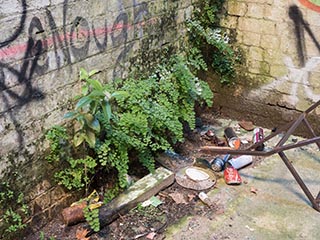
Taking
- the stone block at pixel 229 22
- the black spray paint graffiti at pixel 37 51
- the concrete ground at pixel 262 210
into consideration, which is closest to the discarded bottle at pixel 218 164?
the concrete ground at pixel 262 210

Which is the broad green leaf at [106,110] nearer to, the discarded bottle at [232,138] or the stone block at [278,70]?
the discarded bottle at [232,138]

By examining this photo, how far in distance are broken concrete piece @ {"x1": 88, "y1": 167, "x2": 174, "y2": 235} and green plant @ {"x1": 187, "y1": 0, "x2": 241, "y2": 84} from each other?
145 cm

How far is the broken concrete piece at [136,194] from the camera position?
3260 millimetres

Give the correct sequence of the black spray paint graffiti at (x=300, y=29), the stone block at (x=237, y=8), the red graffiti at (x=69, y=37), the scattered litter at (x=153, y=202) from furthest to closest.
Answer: the stone block at (x=237, y=8) < the black spray paint graffiti at (x=300, y=29) < the scattered litter at (x=153, y=202) < the red graffiti at (x=69, y=37)

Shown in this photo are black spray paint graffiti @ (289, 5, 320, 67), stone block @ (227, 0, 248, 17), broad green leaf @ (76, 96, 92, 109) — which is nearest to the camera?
broad green leaf @ (76, 96, 92, 109)

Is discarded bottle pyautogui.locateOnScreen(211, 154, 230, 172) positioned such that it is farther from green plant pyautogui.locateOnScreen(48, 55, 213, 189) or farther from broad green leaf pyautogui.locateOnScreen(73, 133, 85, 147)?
broad green leaf pyautogui.locateOnScreen(73, 133, 85, 147)

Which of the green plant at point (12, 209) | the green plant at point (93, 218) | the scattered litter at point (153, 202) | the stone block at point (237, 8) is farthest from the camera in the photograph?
the stone block at point (237, 8)

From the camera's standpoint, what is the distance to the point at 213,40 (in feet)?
14.9

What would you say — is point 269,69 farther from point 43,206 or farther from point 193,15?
point 43,206

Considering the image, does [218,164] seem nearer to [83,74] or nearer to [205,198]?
[205,198]

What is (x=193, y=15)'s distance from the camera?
15.0 ft

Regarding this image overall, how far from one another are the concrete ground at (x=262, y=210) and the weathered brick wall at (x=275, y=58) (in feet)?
2.66

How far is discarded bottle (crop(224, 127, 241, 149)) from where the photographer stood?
4.32 m

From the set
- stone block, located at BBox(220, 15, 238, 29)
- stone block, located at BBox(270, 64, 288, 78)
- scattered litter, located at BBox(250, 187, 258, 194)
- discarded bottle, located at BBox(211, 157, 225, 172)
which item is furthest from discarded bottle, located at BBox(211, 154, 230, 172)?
stone block, located at BBox(220, 15, 238, 29)
